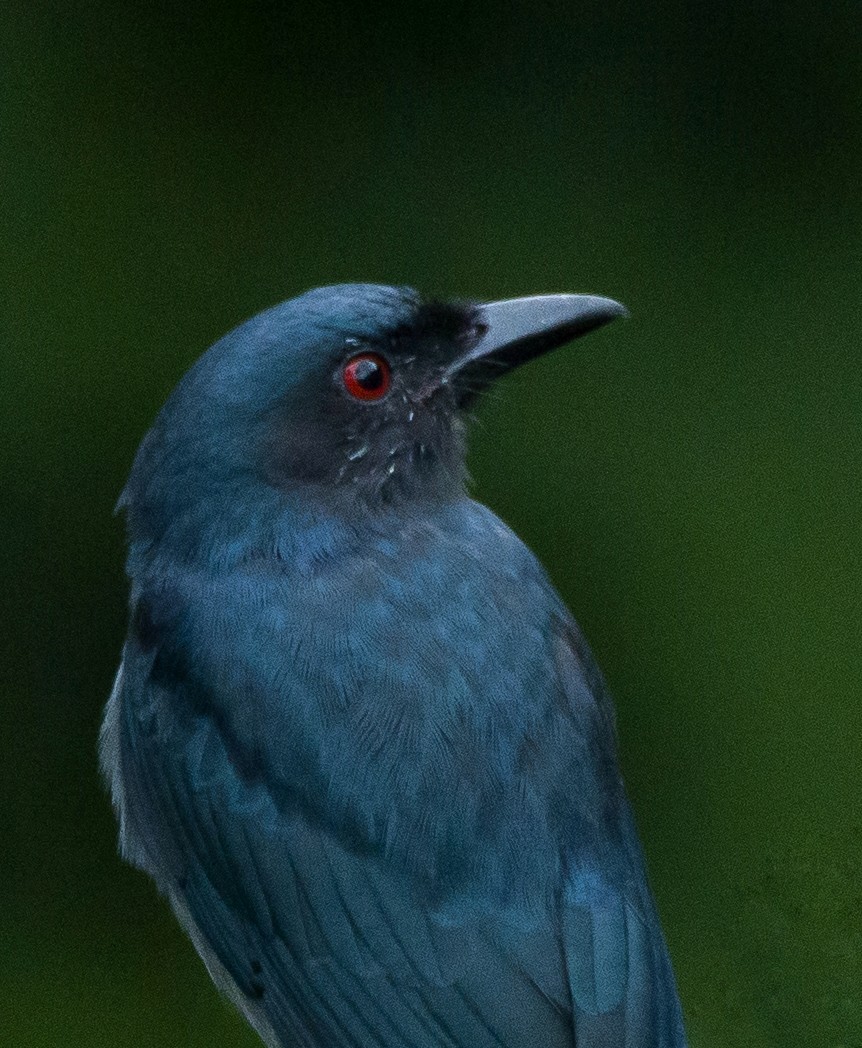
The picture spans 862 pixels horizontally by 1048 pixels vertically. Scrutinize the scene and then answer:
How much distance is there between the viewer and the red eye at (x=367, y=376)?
159 inches

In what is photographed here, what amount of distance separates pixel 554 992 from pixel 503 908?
15 centimetres

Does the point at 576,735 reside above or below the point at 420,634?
below

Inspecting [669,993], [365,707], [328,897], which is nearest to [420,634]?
[365,707]

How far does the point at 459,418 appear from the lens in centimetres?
428

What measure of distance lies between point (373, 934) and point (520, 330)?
112 centimetres

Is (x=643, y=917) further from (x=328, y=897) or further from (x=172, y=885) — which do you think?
(x=172, y=885)

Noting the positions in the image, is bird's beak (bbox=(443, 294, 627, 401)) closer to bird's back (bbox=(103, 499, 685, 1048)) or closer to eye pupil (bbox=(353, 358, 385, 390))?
eye pupil (bbox=(353, 358, 385, 390))

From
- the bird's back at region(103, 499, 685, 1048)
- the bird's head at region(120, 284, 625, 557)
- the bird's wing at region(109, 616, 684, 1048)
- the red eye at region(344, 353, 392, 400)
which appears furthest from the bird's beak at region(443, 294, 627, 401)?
the bird's wing at region(109, 616, 684, 1048)

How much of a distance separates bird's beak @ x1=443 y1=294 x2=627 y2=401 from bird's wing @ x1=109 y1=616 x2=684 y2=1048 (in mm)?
558

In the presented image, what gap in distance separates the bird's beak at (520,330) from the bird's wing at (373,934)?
1.83 feet

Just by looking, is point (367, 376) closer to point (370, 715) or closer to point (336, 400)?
point (336, 400)

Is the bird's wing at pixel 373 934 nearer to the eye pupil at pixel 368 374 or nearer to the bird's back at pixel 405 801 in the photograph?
the bird's back at pixel 405 801

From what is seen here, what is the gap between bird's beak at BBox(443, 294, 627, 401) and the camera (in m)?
4.04

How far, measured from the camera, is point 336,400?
13.2ft
